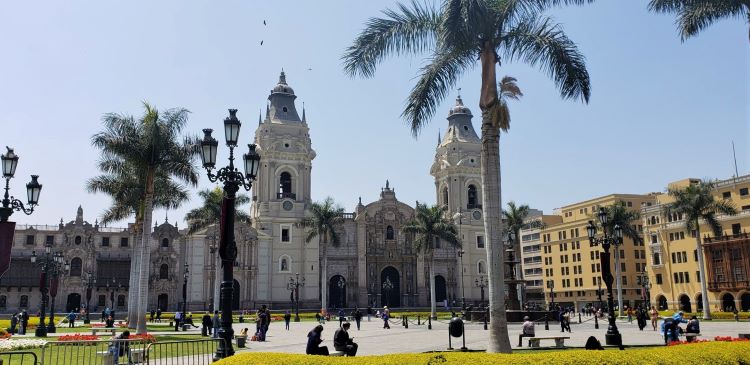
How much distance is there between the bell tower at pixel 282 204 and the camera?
7169 cm

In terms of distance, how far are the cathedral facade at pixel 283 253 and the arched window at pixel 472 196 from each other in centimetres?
13

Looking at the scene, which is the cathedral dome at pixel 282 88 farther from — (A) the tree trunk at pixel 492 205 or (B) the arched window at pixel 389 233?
(A) the tree trunk at pixel 492 205

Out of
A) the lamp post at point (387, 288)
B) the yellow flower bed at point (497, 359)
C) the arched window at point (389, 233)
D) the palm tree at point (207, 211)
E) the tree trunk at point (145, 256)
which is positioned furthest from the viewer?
the arched window at point (389, 233)

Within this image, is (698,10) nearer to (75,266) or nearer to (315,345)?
(315,345)

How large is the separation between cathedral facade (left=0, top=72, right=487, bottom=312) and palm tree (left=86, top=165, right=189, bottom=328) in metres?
25.6

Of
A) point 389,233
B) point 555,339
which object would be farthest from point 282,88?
point 555,339

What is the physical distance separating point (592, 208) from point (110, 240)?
62673 millimetres

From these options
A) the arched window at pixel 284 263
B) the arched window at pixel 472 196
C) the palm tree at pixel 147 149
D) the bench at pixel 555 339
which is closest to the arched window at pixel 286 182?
the arched window at pixel 284 263

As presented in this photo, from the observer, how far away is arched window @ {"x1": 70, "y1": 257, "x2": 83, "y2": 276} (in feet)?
230

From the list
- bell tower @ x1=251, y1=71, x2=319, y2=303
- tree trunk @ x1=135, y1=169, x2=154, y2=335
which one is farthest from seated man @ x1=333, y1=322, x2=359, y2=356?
bell tower @ x1=251, y1=71, x2=319, y2=303

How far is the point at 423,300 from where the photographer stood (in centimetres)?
7781

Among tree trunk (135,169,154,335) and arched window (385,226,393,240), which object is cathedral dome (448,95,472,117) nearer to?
arched window (385,226,393,240)

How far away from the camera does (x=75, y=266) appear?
70.5 m

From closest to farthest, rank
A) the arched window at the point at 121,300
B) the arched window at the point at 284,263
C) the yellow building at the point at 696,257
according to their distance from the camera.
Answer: the yellow building at the point at 696,257 → the arched window at the point at 121,300 → the arched window at the point at 284,263
